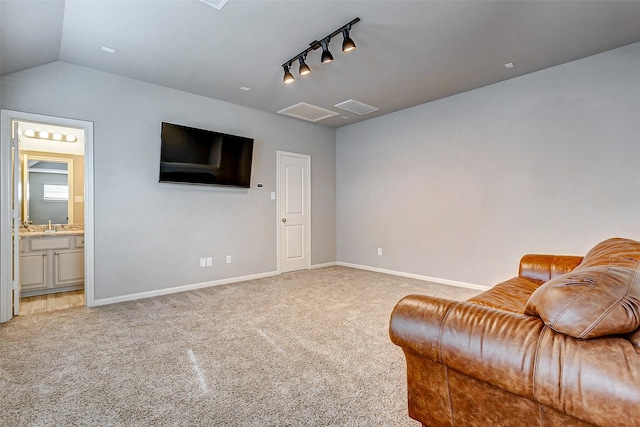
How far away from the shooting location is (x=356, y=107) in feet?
16.3

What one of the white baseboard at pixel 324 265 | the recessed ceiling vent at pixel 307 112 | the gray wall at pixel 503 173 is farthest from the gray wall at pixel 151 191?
the gray wall at pixel 503 173

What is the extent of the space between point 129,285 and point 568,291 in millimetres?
4288

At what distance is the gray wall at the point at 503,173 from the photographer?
329 cm

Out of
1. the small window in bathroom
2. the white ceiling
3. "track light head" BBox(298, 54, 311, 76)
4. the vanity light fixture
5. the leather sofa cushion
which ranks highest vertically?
the white ceiling

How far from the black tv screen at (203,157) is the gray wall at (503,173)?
7.25 feet

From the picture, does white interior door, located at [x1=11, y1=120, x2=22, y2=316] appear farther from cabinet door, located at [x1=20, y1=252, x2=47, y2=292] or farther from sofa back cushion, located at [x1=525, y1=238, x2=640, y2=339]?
sofa back cushion, located at [x1=525, y1=238, x2=640, y2=339]

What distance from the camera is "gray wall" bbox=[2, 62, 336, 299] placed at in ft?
11.5

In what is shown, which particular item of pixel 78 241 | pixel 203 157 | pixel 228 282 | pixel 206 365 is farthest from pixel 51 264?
pixel 206 365

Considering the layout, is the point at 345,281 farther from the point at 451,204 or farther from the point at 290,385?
the point at 290,385

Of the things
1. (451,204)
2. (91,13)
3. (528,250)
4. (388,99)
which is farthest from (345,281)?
(91,13)

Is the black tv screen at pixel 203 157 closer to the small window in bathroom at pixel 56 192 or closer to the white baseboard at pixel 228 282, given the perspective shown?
the white baseboard at pixel 228 282

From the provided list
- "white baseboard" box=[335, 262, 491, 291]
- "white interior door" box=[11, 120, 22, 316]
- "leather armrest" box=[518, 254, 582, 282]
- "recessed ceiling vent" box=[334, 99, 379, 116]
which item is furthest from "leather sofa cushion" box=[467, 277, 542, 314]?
"white interior door" box=[11, 120, 22, 316]

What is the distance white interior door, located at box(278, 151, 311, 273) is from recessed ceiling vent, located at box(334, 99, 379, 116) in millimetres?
1203

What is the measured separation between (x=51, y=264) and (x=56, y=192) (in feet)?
4.99
